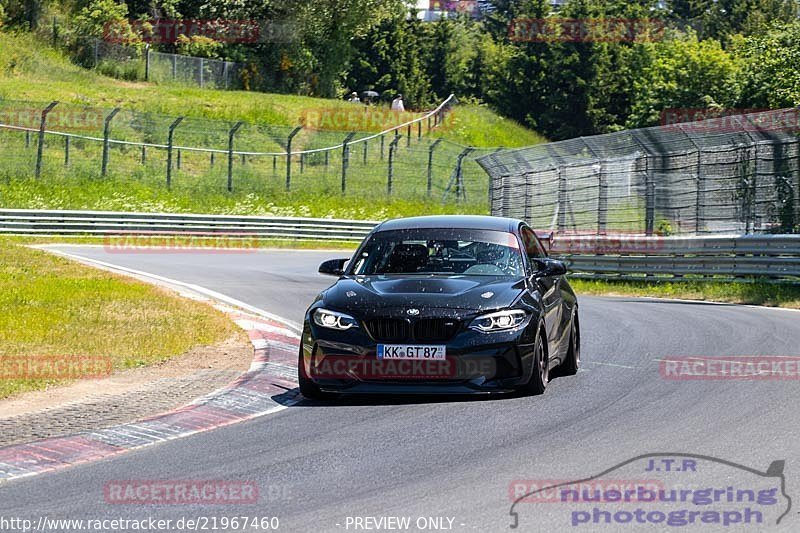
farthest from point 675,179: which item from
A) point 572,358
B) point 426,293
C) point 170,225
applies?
point 170,225

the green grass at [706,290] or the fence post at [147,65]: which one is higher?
the fence post at [147,65]

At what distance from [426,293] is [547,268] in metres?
1.44

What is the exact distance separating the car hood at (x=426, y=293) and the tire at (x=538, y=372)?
415 mm

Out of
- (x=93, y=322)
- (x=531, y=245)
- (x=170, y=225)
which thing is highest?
(x=531, y=245)

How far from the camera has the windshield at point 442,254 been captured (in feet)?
36.4

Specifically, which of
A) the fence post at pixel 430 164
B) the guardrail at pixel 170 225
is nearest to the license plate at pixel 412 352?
the guardrail at pixel 170 225

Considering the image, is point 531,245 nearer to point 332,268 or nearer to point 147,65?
point 332,268

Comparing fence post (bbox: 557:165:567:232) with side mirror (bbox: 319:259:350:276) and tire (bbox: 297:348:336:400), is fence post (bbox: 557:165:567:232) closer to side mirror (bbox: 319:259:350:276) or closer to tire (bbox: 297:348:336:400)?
side mirror (bbox: 319:259:350:276)

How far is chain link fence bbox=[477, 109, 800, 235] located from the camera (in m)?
22.9

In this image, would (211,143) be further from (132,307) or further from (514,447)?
(514,447)

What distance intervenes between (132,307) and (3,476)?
9.67m

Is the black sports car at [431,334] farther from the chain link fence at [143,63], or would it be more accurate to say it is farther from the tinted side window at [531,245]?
the chain link fence at [143,63]

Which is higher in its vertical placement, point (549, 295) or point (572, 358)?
point (549, 295)

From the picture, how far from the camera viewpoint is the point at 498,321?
1000 cm
